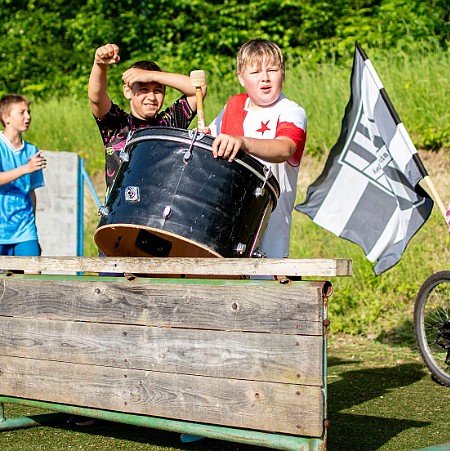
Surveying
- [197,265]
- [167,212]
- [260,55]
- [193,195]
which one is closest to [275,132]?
[260,55]

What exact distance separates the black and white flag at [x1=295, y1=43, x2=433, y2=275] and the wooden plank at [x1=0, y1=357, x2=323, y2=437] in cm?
261

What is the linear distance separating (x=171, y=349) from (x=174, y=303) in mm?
188

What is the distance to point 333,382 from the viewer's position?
6004mm

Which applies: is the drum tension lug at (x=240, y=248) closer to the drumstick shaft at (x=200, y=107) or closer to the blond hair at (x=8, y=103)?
the drumstick shaft at (x=200, y=107)

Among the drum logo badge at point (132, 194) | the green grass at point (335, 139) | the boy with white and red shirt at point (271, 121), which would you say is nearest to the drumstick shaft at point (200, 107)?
the boy with white and red shirt at point (271, 121)

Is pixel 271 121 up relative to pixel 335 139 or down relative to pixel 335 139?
up

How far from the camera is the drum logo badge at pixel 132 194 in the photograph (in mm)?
3889

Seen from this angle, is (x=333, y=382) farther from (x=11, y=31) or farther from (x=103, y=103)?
(x=11, y=31)

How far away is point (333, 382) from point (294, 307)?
113 inches

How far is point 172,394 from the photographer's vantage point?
3656 mm

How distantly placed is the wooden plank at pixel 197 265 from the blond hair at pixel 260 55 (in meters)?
1.12

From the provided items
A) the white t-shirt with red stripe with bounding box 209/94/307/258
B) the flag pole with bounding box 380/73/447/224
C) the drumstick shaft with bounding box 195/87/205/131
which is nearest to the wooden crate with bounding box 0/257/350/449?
the white t-shirt with red stripe with bounding box 209/94/307/258

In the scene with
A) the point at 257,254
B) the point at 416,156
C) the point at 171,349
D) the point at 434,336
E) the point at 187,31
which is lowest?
the point at 434,336

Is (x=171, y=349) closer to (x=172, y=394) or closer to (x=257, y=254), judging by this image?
(x=172, y=394)
